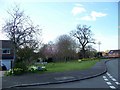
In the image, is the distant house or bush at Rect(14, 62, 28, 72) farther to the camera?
the distant house

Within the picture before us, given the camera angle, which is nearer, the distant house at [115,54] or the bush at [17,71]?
the bush at [17,71]

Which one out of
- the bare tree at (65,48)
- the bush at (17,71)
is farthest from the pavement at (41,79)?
the bare tree at (65,48)

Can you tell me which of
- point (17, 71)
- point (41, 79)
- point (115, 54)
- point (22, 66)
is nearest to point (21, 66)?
point (22, 66)

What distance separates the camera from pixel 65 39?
7719cm

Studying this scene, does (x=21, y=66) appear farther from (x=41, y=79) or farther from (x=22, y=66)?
(x=41, y=79)

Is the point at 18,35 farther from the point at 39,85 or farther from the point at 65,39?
the point at 65,39

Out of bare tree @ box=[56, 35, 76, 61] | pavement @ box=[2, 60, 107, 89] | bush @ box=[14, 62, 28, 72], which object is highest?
bare tree @ box=[56, 35, 76, 61]

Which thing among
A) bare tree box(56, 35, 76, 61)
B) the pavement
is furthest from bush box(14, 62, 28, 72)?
bare tree box(56, 35, 76, 61)

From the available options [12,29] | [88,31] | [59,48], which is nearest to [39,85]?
[12,29]

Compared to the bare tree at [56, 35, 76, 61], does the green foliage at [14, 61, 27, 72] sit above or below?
below

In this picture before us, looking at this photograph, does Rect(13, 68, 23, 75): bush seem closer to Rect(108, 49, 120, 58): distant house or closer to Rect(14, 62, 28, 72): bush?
Rect(14, 62, 28, 72): bush

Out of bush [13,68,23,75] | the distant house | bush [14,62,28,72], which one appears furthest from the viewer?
the distant house

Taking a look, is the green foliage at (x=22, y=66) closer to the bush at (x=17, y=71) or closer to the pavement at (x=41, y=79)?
the bush at (x=17, y=71)

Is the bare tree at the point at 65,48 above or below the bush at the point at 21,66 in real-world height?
above
